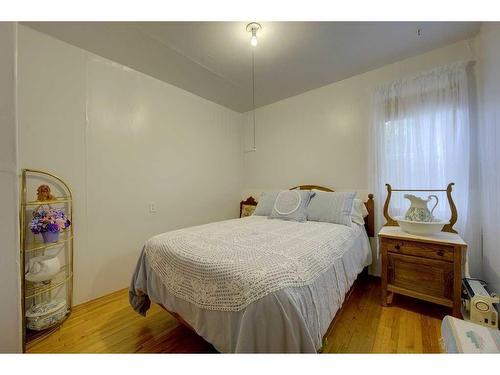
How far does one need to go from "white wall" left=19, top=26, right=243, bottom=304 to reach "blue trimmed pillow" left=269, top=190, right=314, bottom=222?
1.20 meters

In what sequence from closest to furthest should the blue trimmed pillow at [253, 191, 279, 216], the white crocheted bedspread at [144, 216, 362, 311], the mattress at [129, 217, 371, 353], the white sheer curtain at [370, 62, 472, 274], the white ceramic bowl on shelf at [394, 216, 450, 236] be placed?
the mattress at [129, 217, 371, 353] < the white crocheted bedspread at [144, 216, 362, 311] < the white ceramic bowl on shelf at [394, 216, 450, 236] < the white sheer curtain at [370, 62, 472, 274] < the blue trimmed pillow at [253, 191, 279, 216]

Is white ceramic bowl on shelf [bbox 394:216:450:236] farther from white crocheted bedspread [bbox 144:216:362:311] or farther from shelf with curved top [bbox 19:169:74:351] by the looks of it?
shelf with curved top [bbox 19:169:74:351]

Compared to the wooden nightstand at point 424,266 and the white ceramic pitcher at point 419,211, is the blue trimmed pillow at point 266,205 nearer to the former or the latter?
the wooden nightstand at point 424,266

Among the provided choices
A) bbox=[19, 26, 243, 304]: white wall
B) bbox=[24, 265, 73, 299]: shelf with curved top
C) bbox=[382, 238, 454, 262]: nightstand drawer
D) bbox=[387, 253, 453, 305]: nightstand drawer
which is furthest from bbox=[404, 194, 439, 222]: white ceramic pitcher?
bbox=[24, 265, 73, 299]: shelf with curved top

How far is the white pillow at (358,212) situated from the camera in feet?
6.86

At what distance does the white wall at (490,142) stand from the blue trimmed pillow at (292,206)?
1376mm

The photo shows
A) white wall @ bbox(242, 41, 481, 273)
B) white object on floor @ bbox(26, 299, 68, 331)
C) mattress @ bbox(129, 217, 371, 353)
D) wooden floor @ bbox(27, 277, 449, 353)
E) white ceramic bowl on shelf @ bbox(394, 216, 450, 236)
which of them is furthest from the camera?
white wall @ bbox(242, 41, 481, 273)

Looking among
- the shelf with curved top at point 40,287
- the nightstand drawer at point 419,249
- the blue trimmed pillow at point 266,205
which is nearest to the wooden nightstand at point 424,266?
the nightstand drawer at point 419,249

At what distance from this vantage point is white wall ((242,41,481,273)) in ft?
7.20

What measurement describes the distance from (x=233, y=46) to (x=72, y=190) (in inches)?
77.8

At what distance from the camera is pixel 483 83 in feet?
5.33

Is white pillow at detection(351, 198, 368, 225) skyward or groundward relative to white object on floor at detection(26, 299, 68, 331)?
skyward
